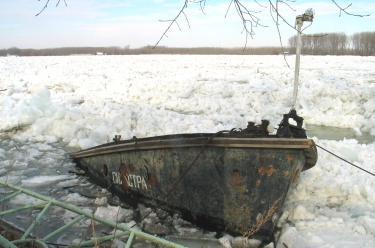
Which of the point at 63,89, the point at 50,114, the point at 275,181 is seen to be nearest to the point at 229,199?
the point at 275,181

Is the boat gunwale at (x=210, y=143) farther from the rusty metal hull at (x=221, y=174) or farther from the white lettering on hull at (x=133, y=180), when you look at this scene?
the white lettering on hull at (x=133, y=180)

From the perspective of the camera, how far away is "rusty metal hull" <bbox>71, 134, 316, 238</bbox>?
3602 millimetres

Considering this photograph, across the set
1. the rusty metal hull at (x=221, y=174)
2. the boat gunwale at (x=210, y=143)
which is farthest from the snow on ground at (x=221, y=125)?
the boat gunwale at (x=210, y=143)

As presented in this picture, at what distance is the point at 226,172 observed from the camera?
3.87m

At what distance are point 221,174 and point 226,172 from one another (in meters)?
0.07

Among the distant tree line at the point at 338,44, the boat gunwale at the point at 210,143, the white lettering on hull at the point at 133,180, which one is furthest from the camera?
the distant tree line at the point at 338,44

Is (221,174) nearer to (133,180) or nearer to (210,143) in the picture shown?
(210,143)

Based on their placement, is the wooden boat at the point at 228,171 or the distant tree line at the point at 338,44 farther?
the distant tree line at the point at 338,44

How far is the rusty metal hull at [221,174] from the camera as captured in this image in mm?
3602

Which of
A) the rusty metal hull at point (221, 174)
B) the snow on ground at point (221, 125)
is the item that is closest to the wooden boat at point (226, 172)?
the rusty metal hull at point (221, 174)

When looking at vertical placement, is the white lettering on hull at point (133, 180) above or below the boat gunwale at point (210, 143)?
below

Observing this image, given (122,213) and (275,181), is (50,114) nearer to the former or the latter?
(122,213)

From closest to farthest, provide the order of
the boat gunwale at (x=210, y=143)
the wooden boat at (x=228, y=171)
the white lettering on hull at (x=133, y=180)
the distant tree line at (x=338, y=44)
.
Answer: the boat gunwale at (x=210, y=143) < the wooden boat at (x=228, y=171) < the white lettering on hull at (x=133, y=180) < the distant tree line at (x=338, y=44)

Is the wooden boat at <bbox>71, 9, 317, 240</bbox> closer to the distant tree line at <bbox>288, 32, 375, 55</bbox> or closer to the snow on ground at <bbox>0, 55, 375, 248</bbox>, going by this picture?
the snow on ground at <bbox>0, 55, 375, 248</bbox>
